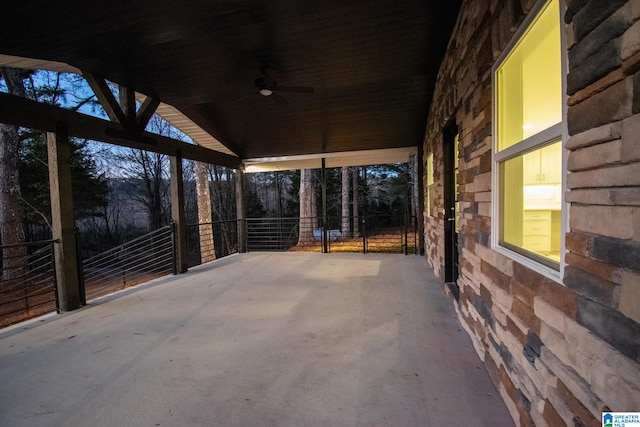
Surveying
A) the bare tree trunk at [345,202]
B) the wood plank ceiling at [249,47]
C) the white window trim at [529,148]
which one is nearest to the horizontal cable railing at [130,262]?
the wood plank ceiling at [249,47]

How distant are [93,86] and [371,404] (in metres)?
4.56

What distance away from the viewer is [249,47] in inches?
130

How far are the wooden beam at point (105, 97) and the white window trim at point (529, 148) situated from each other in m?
4.30

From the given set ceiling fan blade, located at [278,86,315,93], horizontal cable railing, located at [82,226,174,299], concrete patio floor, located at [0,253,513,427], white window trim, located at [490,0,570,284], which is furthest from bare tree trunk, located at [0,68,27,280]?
white window trim, located at [490,0,570,284]

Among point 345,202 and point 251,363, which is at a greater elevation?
point 345,202

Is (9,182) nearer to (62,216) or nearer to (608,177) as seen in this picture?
(62,216)

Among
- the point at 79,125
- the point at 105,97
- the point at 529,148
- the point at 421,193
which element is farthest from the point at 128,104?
the point at 421,193

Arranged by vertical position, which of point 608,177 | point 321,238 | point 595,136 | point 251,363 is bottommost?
point 251,363

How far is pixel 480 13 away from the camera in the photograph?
2127mm

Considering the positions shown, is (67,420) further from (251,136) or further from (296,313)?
(251,136)

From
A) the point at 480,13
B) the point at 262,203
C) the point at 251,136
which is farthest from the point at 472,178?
the point at 262,203

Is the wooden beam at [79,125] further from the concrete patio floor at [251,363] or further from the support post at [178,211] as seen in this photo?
the concrete patio floor at [251,363]

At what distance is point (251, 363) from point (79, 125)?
3.49m

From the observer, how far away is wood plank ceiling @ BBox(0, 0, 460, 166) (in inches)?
104
